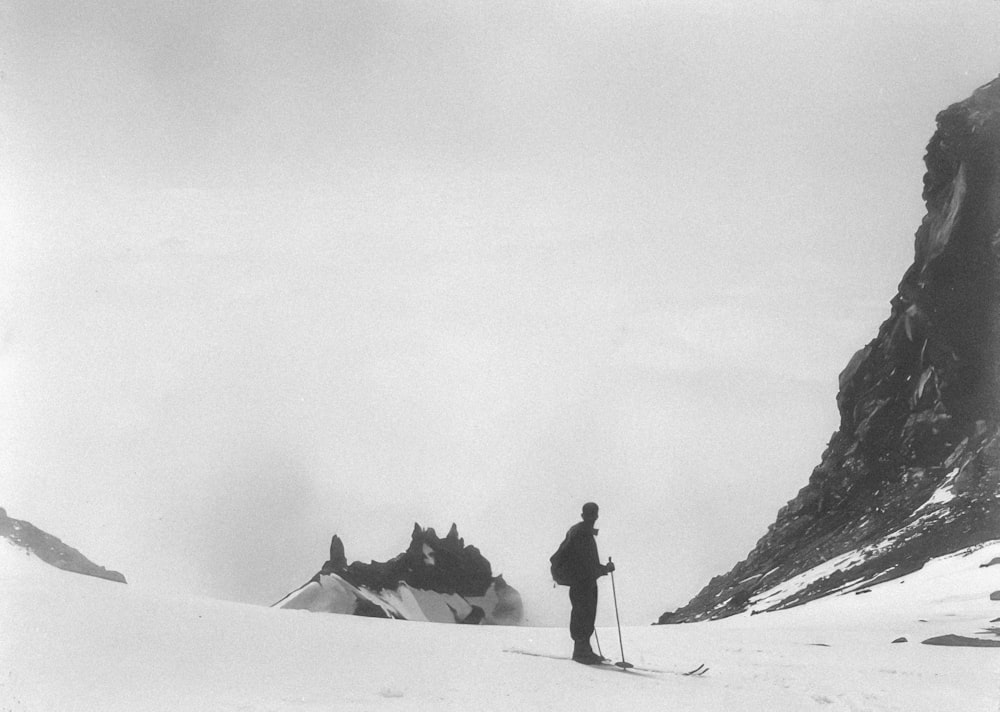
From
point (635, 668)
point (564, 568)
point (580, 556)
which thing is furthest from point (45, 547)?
point (635, 668)

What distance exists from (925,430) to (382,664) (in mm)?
18745

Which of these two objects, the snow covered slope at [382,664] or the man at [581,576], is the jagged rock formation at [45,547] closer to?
the snow covered slope at [382,664]

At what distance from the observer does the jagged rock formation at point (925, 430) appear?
45.4ft

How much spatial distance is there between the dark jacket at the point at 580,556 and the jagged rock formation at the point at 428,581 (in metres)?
2.41

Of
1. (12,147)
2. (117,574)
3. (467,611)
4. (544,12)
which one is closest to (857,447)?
(467,611)

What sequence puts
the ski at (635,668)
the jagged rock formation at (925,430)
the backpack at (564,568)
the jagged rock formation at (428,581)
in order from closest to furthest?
1. the ski at (635,668)
2. the backpack at (564,568)
3. the jagged rock formation at (428,581)
4. the jagged rock formation at (925,430)

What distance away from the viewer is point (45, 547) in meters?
9.90

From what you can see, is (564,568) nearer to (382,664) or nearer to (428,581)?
(382,664)

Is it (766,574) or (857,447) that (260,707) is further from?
(857,447)

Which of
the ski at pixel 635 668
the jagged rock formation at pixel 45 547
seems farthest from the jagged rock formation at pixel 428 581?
the jagged rock formation at pixel 45 547

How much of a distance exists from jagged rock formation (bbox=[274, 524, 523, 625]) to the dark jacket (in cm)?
241

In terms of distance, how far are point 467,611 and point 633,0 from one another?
27.1 feet

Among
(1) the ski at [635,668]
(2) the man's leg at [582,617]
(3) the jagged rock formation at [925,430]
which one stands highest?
(3) the jagged rock formation at [925,430]

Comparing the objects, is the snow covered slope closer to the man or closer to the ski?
the ski
